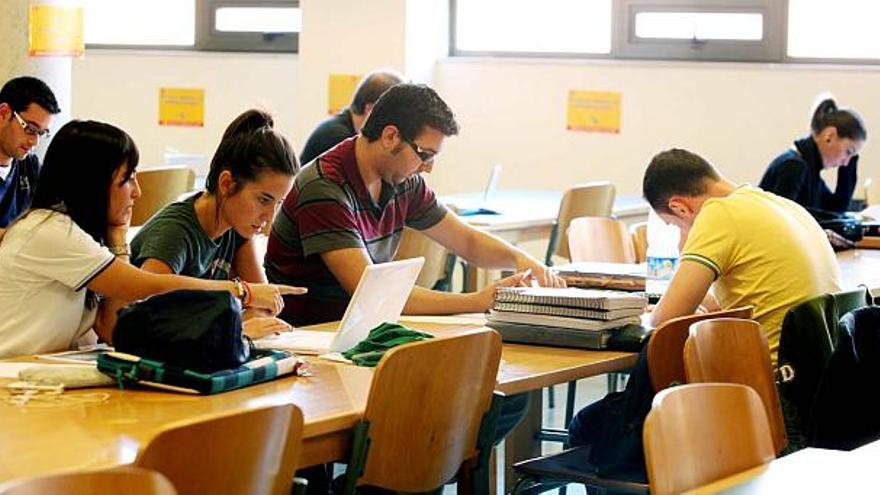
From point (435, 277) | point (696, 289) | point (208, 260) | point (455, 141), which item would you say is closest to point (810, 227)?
point (696, 289)

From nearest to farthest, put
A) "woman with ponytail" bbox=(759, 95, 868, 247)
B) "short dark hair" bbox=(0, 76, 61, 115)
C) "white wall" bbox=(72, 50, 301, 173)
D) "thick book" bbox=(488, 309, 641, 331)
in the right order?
"thick book" bbox=(488, 309, 641, 331) < "short dark hair" bbox=(0, 76, 61, 115) < "woman with ponytail" bbox=(759, 95, 868, 247) < "white wall" bbox=(72, 50, 301, 173)

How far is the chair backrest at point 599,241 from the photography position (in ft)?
18.7

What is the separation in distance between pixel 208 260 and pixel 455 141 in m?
4.67

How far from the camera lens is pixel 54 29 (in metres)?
5.64

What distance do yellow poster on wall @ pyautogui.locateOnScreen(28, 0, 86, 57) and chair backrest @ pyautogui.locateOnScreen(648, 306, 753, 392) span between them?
9.74 ft

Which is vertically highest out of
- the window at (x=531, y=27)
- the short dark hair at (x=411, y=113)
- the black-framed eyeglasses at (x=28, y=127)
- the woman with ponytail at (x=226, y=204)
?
the window at (x=531, y=27)

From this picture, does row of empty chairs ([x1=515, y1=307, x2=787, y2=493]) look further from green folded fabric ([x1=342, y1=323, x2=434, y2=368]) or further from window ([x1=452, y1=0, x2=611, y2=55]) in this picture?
window ([x1=452, y1=0, x2=611, y2=55])

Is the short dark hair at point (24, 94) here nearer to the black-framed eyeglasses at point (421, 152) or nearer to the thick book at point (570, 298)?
the black-framed eyeglasses at point (421, 152)

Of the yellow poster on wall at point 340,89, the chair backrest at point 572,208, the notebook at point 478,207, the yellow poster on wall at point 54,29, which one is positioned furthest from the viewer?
the yellow poster on wall at point 340,89

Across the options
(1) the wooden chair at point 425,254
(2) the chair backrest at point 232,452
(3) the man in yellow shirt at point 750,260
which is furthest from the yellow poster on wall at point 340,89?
(2) the chair backrest at point 232,452

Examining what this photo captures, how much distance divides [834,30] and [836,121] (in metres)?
1.45

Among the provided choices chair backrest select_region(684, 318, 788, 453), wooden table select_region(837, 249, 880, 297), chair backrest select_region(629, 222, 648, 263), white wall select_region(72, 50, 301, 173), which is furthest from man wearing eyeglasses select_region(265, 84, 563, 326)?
white wall select_region(72, 50, 301, 173)

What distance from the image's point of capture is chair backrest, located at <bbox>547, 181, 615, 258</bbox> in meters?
6.73

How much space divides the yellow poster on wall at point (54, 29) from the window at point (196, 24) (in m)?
2.84
